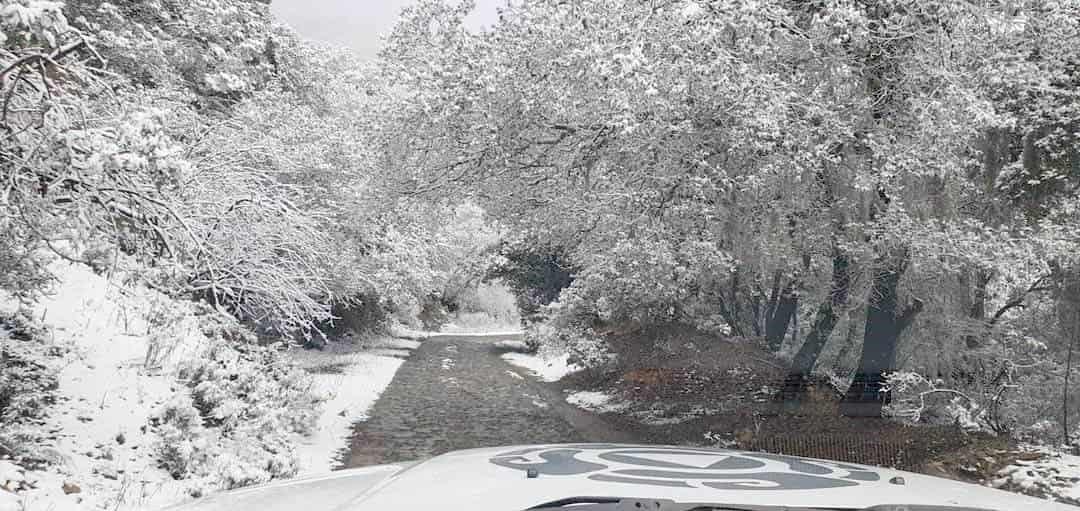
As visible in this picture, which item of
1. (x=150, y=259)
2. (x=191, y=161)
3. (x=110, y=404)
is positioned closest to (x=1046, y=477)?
(x=191, y=161)

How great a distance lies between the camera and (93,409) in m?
8.96

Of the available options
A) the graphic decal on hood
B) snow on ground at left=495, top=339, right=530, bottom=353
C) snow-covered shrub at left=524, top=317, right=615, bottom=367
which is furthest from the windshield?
snow on ground at left=495, top=339, right=530, bottom=353

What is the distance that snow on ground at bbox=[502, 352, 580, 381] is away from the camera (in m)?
21.2

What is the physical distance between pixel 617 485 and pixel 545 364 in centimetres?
2458

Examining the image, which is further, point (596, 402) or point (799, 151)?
point (596, 402)

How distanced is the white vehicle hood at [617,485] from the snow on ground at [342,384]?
762cm

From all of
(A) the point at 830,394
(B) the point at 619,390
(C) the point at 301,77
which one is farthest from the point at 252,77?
(A) the point at 830,394

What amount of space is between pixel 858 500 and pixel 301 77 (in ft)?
87.4

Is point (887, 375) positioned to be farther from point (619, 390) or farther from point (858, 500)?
point (858, 500)

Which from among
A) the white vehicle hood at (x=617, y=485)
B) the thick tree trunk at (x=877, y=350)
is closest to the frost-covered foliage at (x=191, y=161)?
the white vehicle hood at (x=617, y=485)

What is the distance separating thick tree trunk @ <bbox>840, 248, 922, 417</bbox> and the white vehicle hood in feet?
30.6

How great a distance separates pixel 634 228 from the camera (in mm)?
11539

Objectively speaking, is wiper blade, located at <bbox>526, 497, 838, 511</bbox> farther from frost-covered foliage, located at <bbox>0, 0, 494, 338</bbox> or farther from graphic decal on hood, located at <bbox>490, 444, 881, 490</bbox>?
frost-covered foliage, located at <bbox>0, 0, 494, 338</bbox>

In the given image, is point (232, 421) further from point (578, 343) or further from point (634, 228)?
point (578, 343)
